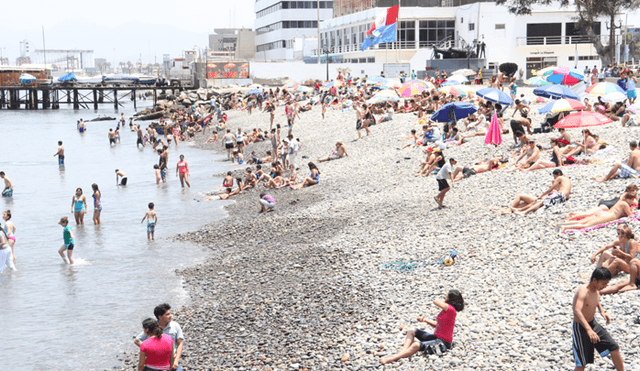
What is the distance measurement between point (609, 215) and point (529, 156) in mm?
5801

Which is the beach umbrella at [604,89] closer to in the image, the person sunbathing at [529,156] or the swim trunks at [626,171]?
the person sunbathing at [529,156]

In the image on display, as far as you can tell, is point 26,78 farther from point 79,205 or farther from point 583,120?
point 583,120

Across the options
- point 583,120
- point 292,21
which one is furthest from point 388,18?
point 292,21

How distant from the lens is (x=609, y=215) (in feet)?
35.7

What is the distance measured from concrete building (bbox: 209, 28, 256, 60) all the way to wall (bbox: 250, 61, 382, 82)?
38667 millimetres

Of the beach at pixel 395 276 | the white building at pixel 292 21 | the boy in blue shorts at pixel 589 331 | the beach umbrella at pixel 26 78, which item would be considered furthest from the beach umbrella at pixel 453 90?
the beach umbrella at pixel 26 78

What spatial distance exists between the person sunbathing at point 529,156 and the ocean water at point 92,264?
838cm

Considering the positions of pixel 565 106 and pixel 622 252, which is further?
pixel 565 106

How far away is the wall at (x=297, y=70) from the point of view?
59656 millimetres

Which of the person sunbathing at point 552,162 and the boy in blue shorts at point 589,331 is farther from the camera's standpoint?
the person sunbathing at point 552,162

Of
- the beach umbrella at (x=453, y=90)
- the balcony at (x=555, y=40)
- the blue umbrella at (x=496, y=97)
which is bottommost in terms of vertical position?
the blue umbrella at (x=496, y=97)

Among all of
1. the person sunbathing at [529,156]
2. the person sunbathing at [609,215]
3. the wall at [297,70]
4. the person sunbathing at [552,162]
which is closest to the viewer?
the person sunbathing at [609,215]

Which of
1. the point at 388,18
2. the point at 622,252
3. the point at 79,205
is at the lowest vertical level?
the point at 79,205

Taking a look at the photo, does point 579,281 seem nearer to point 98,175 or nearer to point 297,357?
point 297,357
